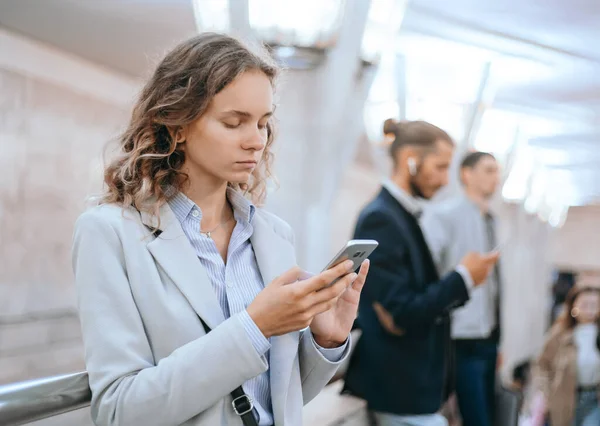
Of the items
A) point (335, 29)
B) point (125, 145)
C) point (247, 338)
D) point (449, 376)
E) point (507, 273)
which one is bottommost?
point (507, 273)

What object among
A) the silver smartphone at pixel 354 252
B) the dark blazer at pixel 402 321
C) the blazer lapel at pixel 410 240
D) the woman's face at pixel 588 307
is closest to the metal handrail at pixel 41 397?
the silver smartphone at pixel 354 252

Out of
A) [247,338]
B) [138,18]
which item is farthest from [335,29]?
[138,18]

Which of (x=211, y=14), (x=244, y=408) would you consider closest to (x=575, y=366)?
(x=211, y=14)

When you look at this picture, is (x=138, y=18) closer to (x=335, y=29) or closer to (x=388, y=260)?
(x=335, y=29)

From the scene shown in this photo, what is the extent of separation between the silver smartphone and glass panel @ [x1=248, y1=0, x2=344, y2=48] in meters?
2.02

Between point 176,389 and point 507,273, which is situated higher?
point 176,389

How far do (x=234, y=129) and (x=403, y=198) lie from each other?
1.69 m

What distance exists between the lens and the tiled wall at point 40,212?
6438mm

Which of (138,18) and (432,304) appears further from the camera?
(138,18)

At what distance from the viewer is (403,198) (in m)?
3.02

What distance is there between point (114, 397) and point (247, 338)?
255 millimetres

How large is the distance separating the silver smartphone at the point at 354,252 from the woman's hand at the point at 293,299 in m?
0.02

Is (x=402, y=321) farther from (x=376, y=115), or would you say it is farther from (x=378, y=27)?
(x=376, y=115)

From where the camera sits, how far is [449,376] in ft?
10.1
